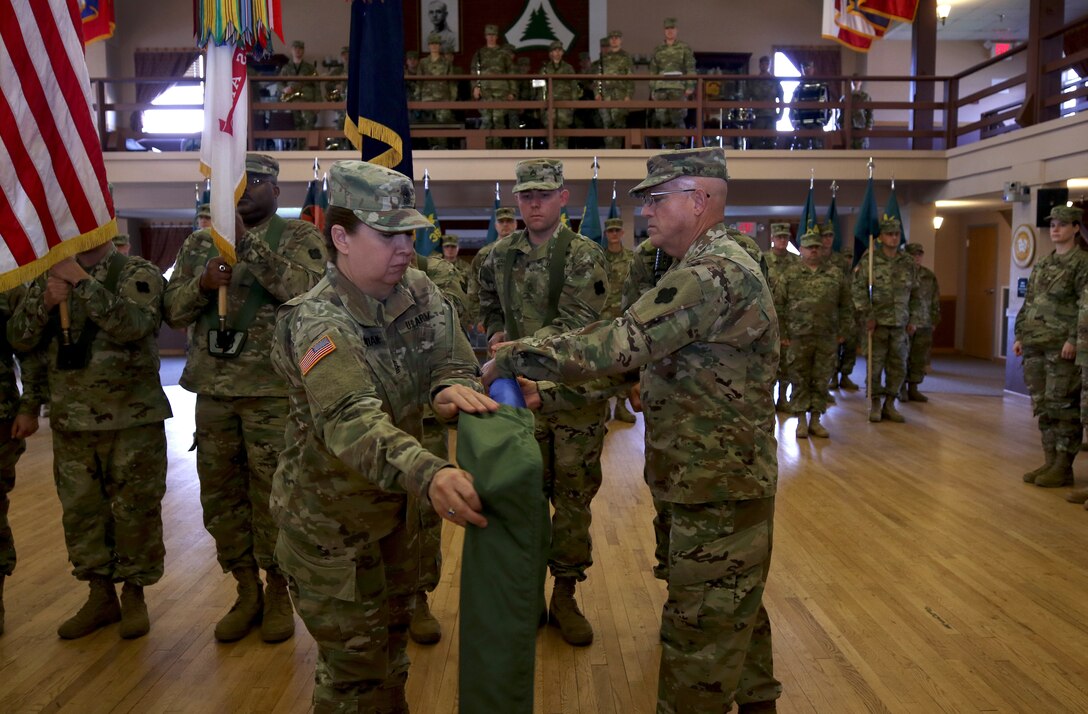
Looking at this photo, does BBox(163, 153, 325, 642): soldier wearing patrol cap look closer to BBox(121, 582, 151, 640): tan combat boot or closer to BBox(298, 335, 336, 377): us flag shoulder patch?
BBox(121, 582, 151, 640): tan combat boot

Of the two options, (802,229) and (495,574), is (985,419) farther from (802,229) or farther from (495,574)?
(495,574)

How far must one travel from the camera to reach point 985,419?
26.1 ft

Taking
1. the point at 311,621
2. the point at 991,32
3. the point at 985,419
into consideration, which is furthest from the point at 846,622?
Answer: the point at 991,32

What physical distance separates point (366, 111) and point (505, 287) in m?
0.92

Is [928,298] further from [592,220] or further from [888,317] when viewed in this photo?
[592,220]

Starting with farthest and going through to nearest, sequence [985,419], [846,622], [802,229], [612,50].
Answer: [612,50], [802,229], [985,419], [846,622]

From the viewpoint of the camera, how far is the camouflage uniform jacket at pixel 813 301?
7301 millimetres

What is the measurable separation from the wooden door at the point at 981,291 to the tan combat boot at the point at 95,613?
44.9ft

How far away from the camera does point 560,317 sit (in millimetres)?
3328

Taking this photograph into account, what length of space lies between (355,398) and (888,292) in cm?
757

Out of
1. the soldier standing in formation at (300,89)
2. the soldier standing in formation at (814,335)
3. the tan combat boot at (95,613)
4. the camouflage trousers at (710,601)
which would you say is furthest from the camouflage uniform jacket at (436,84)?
the camouflage trousers at (710,601)

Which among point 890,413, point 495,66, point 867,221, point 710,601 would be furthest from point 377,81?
point 495,66

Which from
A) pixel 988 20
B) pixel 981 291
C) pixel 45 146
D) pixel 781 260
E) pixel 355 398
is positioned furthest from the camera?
pixel 988 20

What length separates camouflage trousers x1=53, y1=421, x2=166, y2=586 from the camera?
315cm
